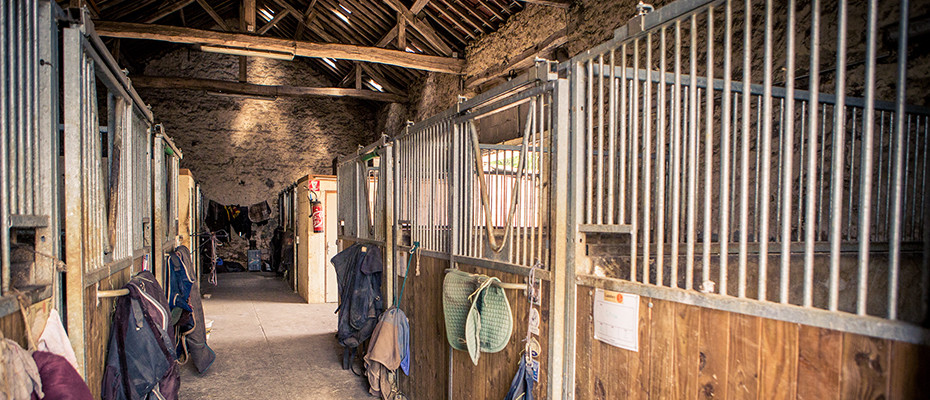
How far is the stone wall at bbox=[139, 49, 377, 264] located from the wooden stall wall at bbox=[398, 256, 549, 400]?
29.9 ft

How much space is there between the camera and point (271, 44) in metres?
6.68

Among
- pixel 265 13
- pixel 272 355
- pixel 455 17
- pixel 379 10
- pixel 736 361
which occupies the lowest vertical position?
pixel 272 355

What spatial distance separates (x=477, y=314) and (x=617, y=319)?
70 cm

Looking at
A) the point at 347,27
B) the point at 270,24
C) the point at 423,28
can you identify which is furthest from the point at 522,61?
the point at 347,27

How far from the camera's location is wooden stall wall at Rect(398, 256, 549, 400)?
1.99 meters

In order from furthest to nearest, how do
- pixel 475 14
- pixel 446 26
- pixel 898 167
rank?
pixel 446 26 → pixel 475 14 → pixel 898 167

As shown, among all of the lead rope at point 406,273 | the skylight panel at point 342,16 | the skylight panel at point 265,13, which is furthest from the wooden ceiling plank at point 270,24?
the lead rope at point 406,273

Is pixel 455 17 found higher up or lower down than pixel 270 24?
lower down

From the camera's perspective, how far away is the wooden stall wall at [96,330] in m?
1.72

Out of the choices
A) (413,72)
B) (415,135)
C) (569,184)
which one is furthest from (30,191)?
(413,72)

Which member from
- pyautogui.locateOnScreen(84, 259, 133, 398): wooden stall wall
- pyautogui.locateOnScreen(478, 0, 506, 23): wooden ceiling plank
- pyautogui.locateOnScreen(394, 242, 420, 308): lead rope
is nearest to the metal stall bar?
pyautogui.locateOnScreen(84, 259, 133, 398): wooden stall wall

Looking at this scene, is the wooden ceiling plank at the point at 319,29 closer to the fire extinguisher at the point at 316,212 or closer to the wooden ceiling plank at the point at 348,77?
the wooden ceiling plank at the point at 348,77

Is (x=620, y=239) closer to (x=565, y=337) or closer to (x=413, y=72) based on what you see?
(x=565, y=337)

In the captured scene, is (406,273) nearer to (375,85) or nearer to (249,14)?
(249,14)
